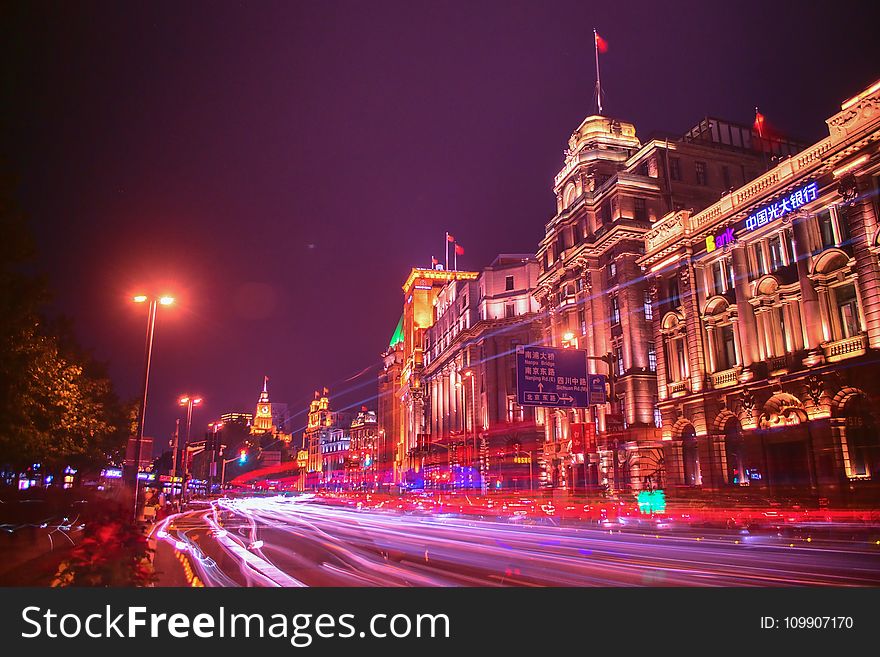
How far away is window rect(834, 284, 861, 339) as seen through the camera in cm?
3134

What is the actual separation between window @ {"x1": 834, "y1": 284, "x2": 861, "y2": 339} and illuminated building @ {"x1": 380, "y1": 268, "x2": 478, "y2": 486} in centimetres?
8890

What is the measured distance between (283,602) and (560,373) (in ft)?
95.1

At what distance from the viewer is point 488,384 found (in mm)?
81188

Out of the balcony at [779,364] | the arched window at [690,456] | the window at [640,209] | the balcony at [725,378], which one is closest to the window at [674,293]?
the balcony at [725,378]

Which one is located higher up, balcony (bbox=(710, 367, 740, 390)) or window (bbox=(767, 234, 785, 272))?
window (bbox=(767, 234, 785, 272))

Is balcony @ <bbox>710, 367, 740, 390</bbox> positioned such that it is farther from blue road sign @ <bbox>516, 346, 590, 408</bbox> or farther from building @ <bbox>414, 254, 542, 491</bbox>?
building @ <bbox>414, 254, 542, 491</bbox>

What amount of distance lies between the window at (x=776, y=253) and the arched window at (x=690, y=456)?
465 inches

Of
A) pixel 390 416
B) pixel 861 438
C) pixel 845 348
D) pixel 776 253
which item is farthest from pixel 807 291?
pixel 390 416

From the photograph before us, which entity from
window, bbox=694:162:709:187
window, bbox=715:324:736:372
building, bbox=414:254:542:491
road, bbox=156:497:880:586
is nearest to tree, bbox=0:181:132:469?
road, bbox=156:497:880:586

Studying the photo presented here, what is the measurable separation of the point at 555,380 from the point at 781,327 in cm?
1379

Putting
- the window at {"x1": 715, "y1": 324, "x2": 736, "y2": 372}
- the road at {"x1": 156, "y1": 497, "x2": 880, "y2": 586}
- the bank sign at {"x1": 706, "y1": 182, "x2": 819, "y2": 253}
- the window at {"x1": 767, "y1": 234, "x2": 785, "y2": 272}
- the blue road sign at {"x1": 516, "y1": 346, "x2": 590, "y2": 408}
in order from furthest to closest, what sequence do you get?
the window at {"x1": 715, "y1": 324, "x2": 736, "y2": 372}
the window at {"x1": 767, "y1": 234, "x2": 785, "y2": 272}
the blue road sign at {"x1": 516, "y1": 346, "x2": 590, "y2": 408}
the bank sign at {"x1": 706, "y1": 182, "x2": 819, "y2": 253}
the road at {"x1": 156, "y1": 497, "x2": 880, "y2": 586}

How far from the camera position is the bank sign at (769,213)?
33.4 m

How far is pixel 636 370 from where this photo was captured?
160 ft

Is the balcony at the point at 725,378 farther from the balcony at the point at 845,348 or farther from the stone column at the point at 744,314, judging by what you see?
the balcony at the point at 845,348
